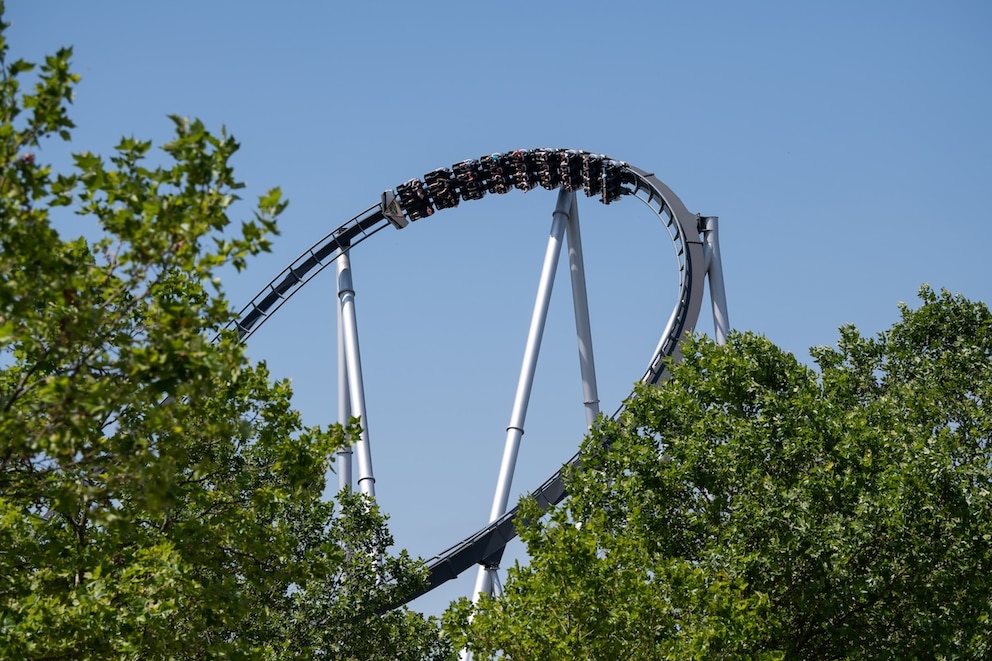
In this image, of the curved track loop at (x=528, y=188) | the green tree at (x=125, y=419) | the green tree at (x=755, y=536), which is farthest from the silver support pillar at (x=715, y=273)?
the green tree at (x=125, y=419)

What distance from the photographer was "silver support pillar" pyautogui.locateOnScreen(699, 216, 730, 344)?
1358 inches

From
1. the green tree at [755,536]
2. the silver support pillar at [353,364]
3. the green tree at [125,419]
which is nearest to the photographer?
the green tree at [125,419]

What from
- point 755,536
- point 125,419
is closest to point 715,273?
point 755,536

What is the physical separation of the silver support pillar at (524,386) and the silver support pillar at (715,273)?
177 inches

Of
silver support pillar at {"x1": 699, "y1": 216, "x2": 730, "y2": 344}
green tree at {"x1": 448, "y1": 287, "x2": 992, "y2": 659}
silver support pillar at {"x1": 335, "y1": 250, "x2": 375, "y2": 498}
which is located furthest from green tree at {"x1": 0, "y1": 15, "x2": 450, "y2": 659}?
silver support pillar at {"x1": 699, "y1": 216, "x2": 730, "y2": 344}

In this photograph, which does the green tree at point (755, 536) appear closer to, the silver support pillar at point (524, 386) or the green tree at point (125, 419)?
the green tree at point (125, 419)

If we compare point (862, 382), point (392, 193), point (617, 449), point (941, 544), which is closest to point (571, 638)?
point (617, 449)

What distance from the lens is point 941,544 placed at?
64.8 feet

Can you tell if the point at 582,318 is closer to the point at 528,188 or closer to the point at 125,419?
the point at 528,188

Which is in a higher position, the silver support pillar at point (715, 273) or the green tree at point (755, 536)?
the silver support pillar at point (715, 273)

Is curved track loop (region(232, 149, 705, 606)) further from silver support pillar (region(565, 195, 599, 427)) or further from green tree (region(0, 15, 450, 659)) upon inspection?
green tree (region(0, 15, 450, 659))

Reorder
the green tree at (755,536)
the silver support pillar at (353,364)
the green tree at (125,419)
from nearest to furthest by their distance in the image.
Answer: the green tree at (125,419) → the green tree at (755,536) → the silver support pillar at (353,364)

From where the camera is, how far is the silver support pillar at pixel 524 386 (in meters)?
32.6

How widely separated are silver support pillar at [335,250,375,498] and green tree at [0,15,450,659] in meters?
15.8
